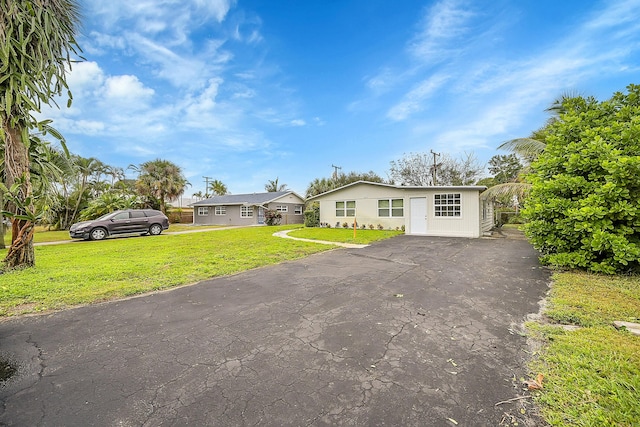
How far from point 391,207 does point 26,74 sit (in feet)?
54.9

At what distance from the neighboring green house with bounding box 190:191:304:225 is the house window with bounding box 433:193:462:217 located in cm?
1632

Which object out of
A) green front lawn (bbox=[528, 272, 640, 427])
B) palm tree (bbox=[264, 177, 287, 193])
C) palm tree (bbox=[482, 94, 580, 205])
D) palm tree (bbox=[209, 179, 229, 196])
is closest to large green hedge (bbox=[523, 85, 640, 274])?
green front lawn (bbox=[528, 272, 640, 427])

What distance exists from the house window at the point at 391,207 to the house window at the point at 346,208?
6.97ft

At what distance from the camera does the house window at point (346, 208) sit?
65.0 feet

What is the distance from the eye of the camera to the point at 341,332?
3395 millimetres

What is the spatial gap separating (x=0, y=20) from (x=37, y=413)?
8.49 meters

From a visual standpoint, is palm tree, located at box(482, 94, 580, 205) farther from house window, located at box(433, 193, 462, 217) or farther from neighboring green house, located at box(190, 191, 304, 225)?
neighboring green house, located at box(190, 191, 304, 225)

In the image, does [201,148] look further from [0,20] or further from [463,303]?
[463,303]

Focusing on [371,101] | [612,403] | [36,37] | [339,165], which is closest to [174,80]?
[36,37]

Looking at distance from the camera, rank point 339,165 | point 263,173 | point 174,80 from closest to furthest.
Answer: point 174,80 < point 339,165 < point 263,173

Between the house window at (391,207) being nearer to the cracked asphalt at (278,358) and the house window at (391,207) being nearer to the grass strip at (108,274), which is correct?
the grass strip at (108,274)

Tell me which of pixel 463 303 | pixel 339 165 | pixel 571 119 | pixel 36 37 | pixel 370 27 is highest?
pixel 370 27

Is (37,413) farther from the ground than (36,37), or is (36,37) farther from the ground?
(36,37)

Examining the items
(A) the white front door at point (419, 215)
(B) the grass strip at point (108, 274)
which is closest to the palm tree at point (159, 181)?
(B) the grass strip at point (108, 274)
